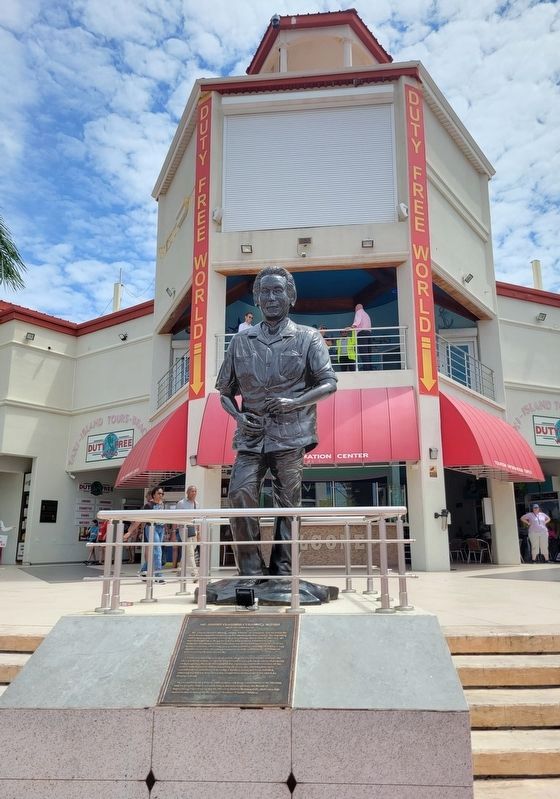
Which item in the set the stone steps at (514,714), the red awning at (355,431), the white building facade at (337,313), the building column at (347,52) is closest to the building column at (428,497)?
the white building facade at (337,313)

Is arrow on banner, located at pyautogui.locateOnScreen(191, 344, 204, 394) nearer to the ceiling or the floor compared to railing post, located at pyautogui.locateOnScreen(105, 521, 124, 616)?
nearer to the ceiling

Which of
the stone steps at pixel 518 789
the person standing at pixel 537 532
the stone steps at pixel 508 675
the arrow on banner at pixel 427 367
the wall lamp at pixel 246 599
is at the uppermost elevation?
the arrow on banner at pixel 427 367

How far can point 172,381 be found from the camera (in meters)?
18.7

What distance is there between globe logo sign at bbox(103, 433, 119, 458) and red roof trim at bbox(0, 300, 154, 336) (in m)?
3.98

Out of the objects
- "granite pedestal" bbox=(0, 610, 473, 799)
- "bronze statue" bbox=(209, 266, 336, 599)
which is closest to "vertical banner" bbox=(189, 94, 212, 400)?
"bronze statue" bbox=(209, 266, 336, 599)

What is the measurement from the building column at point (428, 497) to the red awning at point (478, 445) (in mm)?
266

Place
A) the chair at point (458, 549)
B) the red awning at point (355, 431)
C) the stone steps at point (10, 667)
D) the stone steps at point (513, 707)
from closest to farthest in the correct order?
1. the stone steps at point (513, 707)
2. the stone steps at point (10, 667)
3. the red awning at point (355, 431)
4. the chair at point (458, 549)

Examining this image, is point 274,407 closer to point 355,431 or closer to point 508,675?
point 508,675

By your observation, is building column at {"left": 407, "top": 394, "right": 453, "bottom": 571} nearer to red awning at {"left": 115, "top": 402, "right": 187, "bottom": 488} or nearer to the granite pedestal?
red awning at {"left": 115, "top": 402, "right": 187, "bottom": 488}

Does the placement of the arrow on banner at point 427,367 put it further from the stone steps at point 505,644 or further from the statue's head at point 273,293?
the stone steps at point 505,644

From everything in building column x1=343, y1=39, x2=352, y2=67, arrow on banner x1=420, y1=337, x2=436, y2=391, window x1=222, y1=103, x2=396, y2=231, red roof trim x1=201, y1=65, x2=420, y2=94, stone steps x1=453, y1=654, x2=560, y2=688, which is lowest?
stone steps x1=453, y1=654, x2=560, y2=688

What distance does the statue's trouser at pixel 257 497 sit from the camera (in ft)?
17.3

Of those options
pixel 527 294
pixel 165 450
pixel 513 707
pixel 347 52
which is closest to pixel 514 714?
pixel 513 707

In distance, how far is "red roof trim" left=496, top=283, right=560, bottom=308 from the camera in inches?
754
